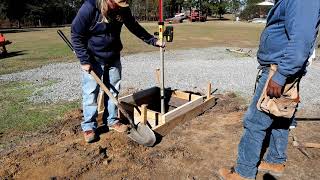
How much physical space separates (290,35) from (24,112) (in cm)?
503

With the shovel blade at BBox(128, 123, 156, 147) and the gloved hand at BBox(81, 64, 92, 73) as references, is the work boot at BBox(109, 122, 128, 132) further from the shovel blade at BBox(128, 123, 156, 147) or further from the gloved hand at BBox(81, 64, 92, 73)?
the gloved hand at BBox(81, 64, 92, 73)

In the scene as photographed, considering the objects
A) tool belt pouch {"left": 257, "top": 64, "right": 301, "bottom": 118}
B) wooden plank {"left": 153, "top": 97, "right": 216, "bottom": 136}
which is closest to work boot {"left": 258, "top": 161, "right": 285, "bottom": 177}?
tool belt pouch {"left": 257, "top": 64, "right": 301, "bottom": 118}

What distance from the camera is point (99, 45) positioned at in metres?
4.36

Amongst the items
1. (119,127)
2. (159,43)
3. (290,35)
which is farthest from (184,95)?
(290,35)

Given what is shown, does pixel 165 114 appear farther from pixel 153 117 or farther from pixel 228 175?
pixel 228 175

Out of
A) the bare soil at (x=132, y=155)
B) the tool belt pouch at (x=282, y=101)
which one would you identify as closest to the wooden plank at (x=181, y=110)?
the bare soil at (x=132, y=155)

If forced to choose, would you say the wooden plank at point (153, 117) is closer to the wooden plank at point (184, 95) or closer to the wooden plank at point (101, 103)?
the wooden plank at point (101, 103)

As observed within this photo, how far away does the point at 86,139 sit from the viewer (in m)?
4.60

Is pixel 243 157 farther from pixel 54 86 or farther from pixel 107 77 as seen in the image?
pixel 54 86

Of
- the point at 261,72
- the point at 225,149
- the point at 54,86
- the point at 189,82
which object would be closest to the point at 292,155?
the point at 225,149

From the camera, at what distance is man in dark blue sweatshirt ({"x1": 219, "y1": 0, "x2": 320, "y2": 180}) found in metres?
2.64

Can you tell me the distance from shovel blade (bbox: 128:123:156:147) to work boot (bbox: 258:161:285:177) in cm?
147

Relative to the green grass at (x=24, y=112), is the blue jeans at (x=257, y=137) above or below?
above

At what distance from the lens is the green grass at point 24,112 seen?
536 cm
